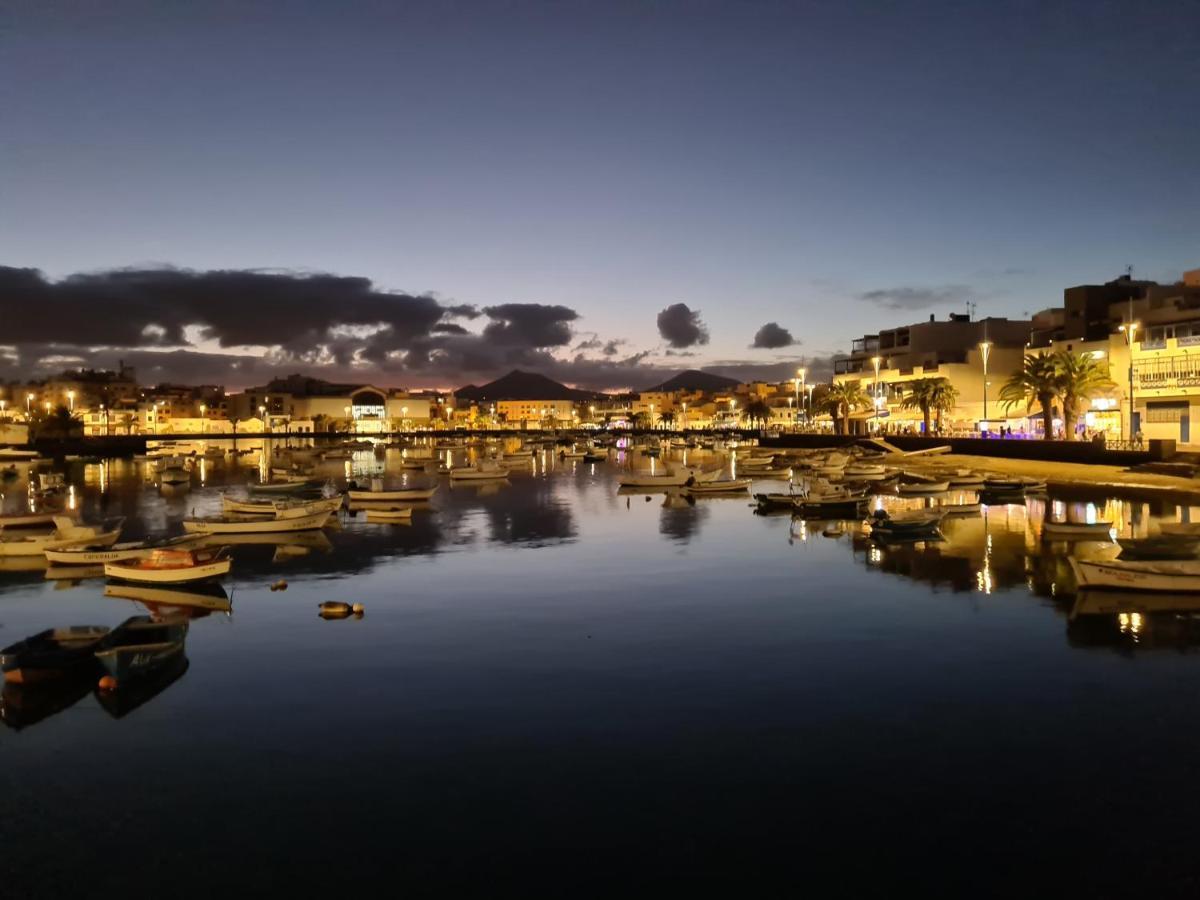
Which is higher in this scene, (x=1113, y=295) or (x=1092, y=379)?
(x=1113, y=295)

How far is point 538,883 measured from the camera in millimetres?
11555

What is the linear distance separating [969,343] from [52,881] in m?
131

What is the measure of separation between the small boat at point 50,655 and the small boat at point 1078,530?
1510 inches

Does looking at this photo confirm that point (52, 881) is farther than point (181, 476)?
No

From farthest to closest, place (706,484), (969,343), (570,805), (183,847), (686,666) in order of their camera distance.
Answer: (969,343)
(706,484)
(686,666)
(570,805)
(183,847)

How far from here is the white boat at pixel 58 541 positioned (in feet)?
127

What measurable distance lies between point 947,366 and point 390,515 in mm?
84972

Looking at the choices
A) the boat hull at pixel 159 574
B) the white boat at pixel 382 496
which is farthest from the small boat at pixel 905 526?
the white boat at pixel 382 496

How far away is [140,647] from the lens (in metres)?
20.0

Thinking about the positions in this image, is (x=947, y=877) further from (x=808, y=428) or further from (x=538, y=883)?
(x=808, y=428)

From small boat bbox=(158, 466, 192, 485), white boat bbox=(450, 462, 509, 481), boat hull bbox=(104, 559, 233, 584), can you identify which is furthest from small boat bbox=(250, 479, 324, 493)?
boat hull bbox=(104, 559, 233, 584)

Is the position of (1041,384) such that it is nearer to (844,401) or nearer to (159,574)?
(844,401)

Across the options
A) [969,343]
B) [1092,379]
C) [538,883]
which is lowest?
[538,883]

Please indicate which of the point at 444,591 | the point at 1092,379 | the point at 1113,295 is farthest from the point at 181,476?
the point at 1113,295
